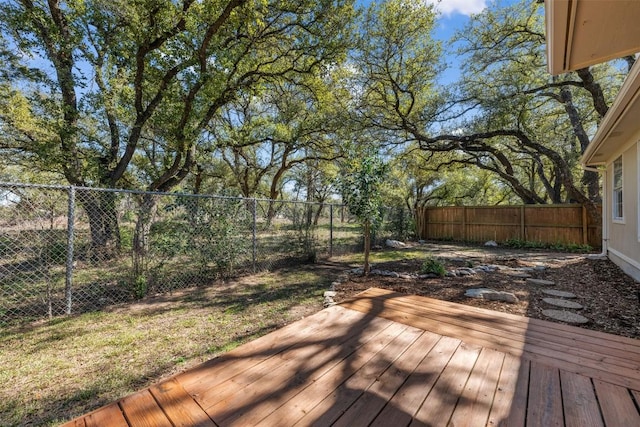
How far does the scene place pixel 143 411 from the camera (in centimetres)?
142

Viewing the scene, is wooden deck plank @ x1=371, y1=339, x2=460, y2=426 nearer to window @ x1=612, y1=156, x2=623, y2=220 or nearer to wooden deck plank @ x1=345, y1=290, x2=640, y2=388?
wooden deck plank @ x1=345, y1=290, x2=640, y2=388

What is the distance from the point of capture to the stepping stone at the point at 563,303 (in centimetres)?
323

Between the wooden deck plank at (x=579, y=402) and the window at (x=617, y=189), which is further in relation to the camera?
the window at (x=617, y=189)

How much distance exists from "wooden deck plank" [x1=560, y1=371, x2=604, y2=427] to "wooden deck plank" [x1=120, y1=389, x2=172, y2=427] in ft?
6.48

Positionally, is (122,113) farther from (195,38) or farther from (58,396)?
(58,396)

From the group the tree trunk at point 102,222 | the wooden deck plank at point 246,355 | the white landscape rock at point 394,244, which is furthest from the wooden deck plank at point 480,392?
the white landscape rock at point 394,244

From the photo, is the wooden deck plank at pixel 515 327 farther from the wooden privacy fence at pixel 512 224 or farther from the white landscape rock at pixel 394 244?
the wooden privacy fence at pixel 512 224

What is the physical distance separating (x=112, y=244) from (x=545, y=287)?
6357 mm

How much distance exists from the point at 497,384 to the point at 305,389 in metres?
1.12

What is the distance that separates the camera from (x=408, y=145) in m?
11.4

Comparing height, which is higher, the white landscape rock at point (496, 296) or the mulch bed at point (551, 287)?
the white landscape rock at point (496, 296)

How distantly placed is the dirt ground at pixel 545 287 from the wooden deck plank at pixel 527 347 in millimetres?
951

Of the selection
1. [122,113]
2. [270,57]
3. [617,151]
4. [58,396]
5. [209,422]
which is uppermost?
[270,57]

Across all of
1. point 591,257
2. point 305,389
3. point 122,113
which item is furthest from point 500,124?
point 122,113
